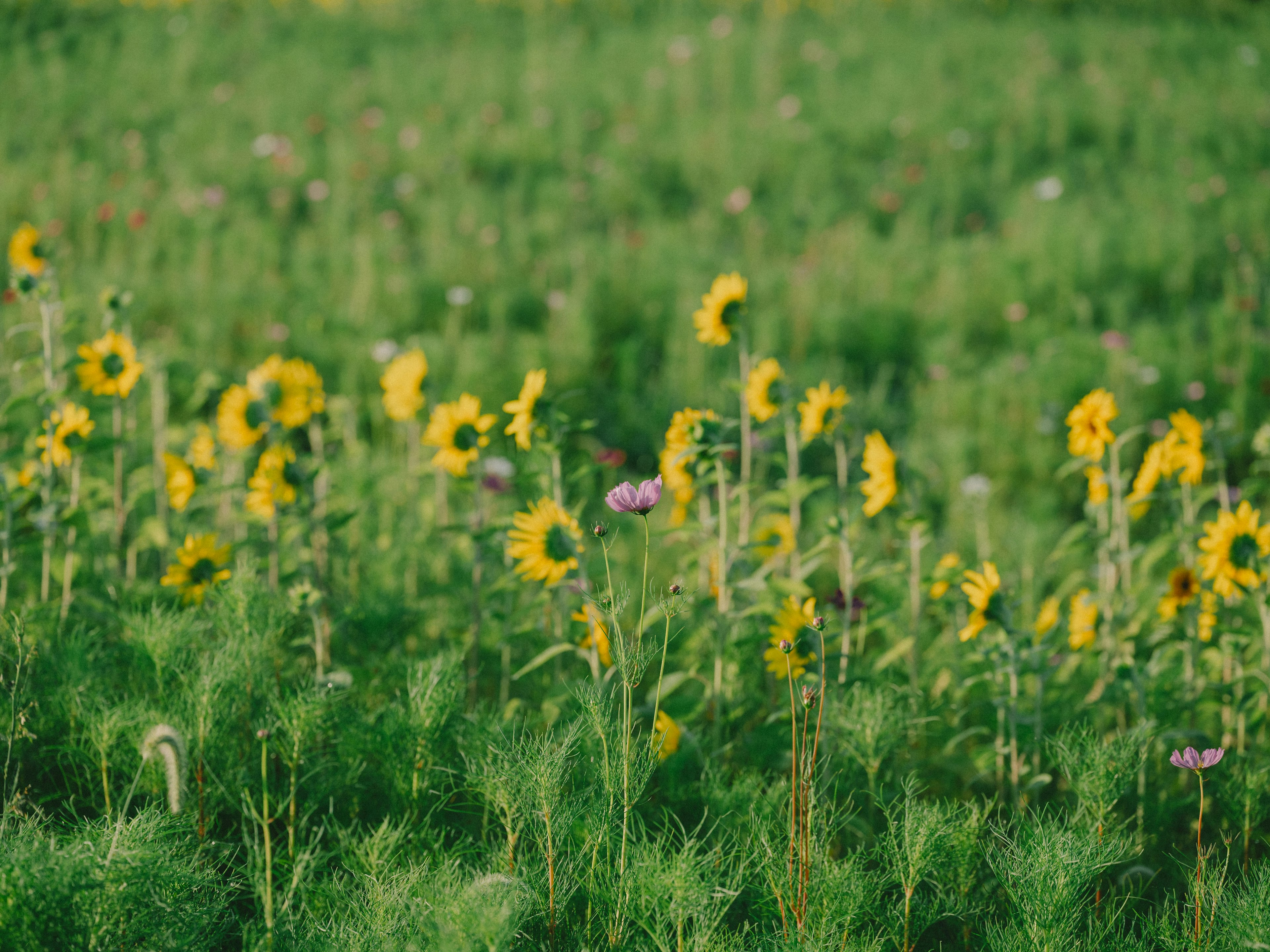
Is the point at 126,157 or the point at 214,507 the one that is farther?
the point at 126,157

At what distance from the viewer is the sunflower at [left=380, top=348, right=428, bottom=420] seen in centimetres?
214

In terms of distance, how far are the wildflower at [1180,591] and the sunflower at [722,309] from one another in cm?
108

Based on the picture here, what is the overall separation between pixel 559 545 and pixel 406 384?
2.48 feet

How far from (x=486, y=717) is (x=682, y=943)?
61 cm

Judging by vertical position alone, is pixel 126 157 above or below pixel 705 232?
above

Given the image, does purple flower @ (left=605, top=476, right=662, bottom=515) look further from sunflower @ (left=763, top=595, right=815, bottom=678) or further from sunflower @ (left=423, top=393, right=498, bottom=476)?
sunflower @ (left=423, top=393, right=498, bottom=476)

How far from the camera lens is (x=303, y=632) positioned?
209 centimetres

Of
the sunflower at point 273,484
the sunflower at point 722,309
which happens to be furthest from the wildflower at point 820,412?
the sunflower at point 273,484

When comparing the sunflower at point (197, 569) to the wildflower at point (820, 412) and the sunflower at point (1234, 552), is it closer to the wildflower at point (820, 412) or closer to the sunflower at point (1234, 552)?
the wildflower at point (820, 412)

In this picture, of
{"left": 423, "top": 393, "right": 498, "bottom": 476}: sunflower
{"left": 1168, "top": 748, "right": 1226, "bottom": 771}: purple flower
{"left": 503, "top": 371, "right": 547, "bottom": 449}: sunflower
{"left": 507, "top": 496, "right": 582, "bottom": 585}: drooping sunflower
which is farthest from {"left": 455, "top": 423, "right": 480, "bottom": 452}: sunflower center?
{"left": 1168, "top": 748, "right": 1226, "bottom": 771}: purple flower

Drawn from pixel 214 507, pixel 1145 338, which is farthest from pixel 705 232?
pixel 214 507

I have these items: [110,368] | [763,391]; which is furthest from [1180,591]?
[110,368]

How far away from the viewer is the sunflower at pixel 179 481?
215 centimetres

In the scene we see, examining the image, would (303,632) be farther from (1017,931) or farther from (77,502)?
(1017,931)
